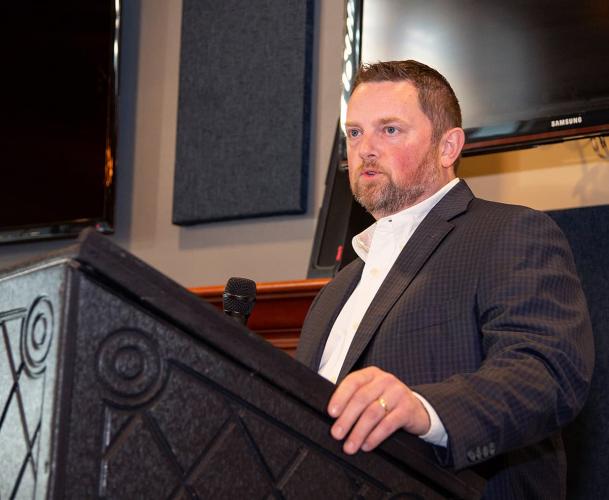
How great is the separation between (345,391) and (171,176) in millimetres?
2435

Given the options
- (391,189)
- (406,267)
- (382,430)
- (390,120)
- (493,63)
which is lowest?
(382,430)

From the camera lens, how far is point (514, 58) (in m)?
2.29

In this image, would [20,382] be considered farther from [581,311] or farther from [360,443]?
[581,311]

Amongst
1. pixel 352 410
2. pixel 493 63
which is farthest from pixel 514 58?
pixel 352 410

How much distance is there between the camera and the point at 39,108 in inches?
139

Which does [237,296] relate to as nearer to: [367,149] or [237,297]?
[237,297]

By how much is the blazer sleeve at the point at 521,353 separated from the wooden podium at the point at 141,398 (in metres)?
0.20

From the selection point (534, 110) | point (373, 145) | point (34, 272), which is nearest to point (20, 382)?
point (34, 272)

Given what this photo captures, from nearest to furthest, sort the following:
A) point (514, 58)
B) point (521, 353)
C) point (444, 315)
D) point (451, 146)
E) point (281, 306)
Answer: point (521, 353) → point (444, 315) → point (451, 146) → point (514, 58) → point (281, 306)

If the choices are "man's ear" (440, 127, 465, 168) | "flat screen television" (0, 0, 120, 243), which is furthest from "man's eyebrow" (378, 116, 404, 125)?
"flat screen television" (0, 0, 120, 243)

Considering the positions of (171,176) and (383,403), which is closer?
(383,403)

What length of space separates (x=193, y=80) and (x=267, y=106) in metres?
0.35

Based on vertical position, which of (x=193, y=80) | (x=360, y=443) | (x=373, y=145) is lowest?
(x=360, y=443)

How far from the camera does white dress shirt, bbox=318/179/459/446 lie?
1.74m
